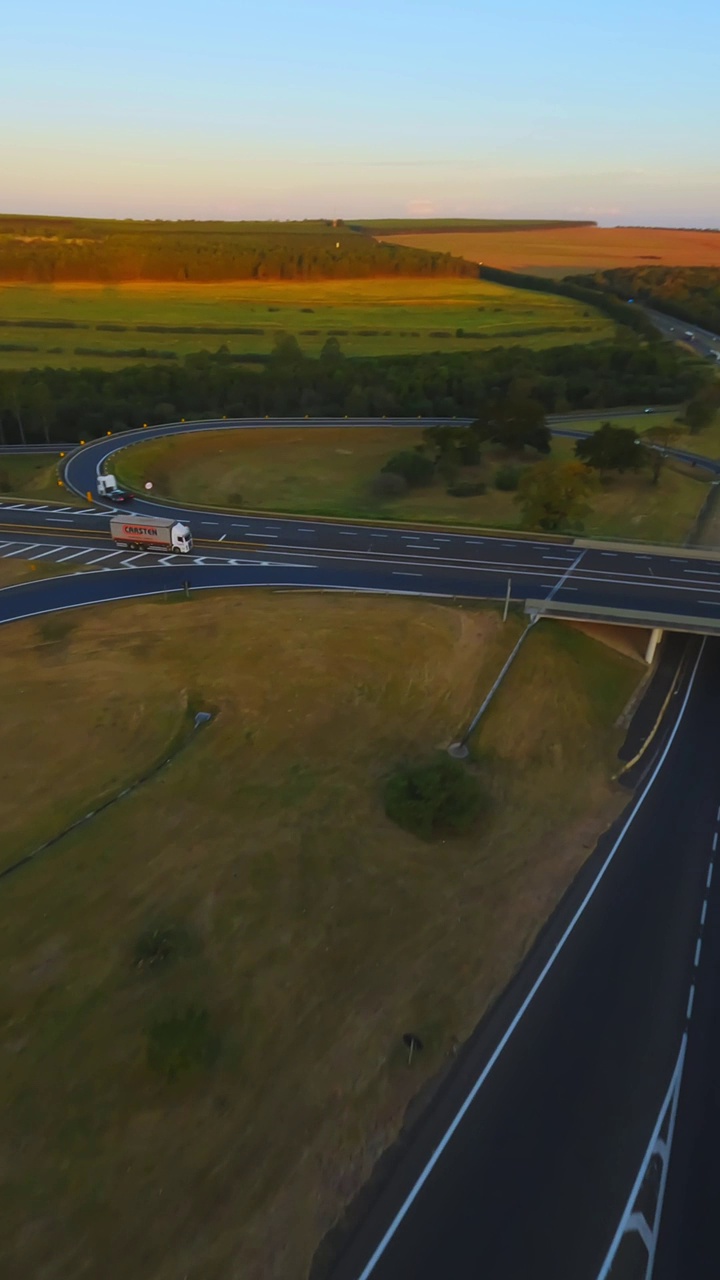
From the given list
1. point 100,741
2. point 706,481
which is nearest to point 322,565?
point 100,741

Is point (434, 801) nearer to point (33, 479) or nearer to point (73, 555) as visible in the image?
point (73, 555)

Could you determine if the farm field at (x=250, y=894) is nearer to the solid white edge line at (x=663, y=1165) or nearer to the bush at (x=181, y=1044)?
the bush at (x=181, y=1044)

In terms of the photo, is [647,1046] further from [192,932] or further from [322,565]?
[322,565]

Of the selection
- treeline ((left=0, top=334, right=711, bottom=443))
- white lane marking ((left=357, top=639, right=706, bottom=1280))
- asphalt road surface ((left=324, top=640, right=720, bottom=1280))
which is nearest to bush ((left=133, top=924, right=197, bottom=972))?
asphalt road surface ((left=324, top=640, right=720, bottom=1280))

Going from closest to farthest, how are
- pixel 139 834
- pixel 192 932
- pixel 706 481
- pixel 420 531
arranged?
pixel 192 932, pixel 139 834, pixel 420 531, pixel 706 481

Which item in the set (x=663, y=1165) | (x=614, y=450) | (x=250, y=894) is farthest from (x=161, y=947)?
(x=614, y=450)
